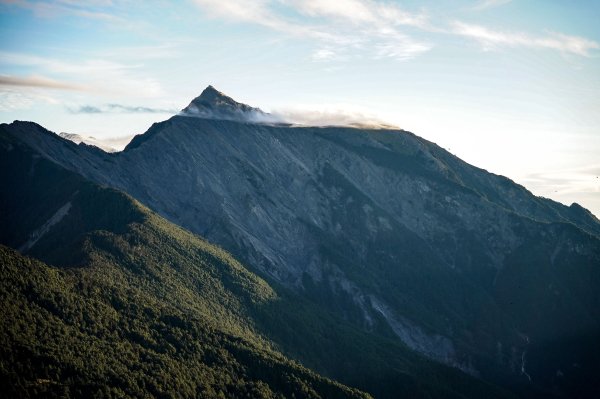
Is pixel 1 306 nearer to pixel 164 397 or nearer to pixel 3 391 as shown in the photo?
pixel 3 391

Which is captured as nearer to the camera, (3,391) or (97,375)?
(3,391)

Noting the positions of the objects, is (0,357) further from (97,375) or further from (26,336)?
(97,375)

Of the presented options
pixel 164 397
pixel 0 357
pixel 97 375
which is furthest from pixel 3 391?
pixel 164 397

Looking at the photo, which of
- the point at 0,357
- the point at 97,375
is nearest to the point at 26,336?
the point at 0,357

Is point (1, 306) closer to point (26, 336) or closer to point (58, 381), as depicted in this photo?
point (26, 336)

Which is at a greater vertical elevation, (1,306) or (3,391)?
(1,306)

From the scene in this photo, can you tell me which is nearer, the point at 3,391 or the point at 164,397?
the point at 3,391

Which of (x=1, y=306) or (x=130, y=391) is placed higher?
(x=1, y=306)

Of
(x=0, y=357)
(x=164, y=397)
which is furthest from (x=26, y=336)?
(x=164, y=397)
